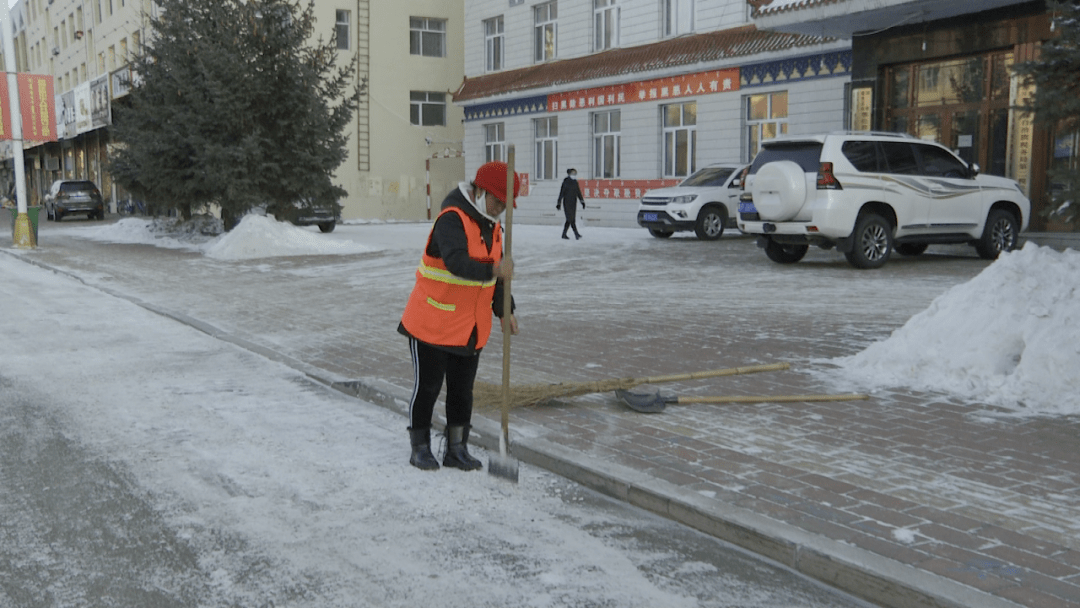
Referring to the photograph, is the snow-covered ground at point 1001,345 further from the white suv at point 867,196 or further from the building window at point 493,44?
the building window at point 493,44

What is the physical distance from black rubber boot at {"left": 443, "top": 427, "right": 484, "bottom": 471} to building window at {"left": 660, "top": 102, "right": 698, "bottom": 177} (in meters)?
23.1

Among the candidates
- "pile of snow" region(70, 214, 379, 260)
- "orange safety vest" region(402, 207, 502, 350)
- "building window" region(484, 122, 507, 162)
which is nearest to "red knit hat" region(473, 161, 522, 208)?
"orange safety vest" region(402, 207, 502, 350)

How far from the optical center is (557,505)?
15.7 ft

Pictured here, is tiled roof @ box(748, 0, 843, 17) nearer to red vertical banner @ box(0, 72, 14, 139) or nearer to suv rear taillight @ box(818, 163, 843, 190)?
suv rear taillight @ box(818, 163, 843, 190)

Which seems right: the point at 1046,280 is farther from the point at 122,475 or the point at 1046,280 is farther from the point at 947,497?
the point at 122,475

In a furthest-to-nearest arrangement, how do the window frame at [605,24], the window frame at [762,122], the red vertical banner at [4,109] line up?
the red vertical banner at [4,109] → the window frame at [605,24] → the window frame at [762,122]

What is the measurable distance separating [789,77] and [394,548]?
22.5m

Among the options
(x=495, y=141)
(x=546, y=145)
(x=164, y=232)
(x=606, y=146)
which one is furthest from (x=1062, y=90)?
(x=495, y=141)

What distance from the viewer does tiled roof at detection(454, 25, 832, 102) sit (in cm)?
2477

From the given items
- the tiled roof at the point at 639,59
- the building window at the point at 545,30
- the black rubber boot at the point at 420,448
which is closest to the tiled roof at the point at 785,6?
the tiled roof at the point at 639,59

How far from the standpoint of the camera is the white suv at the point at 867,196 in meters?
15.1

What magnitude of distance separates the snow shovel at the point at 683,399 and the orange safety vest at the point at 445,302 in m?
1.59

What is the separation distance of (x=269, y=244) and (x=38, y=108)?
37.7 metres

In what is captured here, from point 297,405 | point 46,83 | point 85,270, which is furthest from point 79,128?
point 297,405
